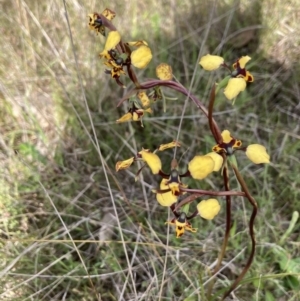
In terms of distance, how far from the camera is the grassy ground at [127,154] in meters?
1.33

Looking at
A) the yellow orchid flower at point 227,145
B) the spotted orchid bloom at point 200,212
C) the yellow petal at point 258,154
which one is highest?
the yellow orchid flower at point 227,145

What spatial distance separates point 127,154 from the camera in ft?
5.41

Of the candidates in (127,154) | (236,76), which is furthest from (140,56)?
(127,154)

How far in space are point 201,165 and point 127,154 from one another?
0.88 meters

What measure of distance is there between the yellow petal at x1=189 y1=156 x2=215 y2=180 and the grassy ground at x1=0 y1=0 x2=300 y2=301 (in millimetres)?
365

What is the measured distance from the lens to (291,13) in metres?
2.01

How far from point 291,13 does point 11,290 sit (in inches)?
60.8

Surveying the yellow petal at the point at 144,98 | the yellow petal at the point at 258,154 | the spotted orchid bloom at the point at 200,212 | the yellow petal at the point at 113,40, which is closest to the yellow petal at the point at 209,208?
the spotted orchid bloom at the point at 200,212

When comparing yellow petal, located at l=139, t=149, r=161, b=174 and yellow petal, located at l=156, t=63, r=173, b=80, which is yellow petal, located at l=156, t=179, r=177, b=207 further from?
yellow petal, located at l=156, t=63, r=173, b=80

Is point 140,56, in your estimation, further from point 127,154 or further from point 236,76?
point 127,154

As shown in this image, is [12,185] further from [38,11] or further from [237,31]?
[237,31]

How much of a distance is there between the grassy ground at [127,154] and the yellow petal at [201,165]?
1.20 ft

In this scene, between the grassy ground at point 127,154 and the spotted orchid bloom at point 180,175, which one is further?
the grassy ground at point 127,154

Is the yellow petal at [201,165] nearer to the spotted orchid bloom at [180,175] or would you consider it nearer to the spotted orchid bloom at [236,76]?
the spotted orchid bloom at [180,175]
